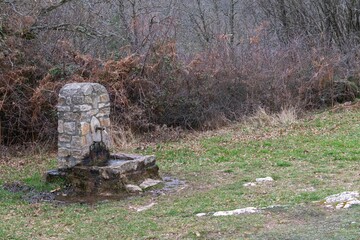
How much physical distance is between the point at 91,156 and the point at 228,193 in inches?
96.5

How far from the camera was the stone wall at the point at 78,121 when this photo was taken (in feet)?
31.1

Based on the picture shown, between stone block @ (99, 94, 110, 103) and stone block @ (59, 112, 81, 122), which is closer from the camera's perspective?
stone block @ (59, 112, 81, 122)

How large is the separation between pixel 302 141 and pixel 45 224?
6.66 m

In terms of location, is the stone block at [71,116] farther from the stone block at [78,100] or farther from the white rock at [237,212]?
the white rock at [237,212]

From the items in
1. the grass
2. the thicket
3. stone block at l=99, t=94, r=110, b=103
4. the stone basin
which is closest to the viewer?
the grass

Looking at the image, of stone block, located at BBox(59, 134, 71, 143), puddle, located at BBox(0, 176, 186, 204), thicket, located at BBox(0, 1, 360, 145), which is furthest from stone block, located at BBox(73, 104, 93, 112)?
thicket, located at BBox(0, 1, 360, 145)

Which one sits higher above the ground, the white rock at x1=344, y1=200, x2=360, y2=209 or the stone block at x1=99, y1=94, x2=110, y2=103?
the stone block at x1=99, y1=94, x2=110, y2=103

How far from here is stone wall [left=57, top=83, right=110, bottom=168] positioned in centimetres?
948

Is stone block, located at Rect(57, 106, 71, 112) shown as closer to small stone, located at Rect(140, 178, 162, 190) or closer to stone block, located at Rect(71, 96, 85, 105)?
stone block, located at Rect(71, 96, 85, 105)

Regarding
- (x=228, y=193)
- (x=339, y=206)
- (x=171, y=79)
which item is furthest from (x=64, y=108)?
(x=171, y=79)

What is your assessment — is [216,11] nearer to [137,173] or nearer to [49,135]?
[49,135]

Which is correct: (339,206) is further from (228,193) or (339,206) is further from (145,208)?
(145,208)

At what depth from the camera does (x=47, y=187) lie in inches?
378

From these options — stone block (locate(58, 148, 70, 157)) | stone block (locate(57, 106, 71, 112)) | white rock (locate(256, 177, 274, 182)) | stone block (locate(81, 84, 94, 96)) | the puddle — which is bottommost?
the puddle
